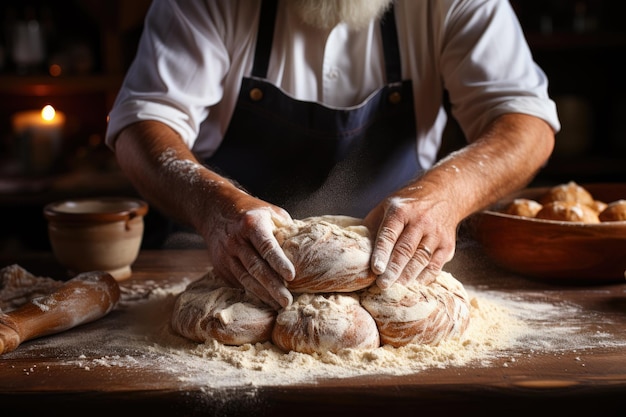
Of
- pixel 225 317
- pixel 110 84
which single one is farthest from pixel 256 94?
pixel 110 84

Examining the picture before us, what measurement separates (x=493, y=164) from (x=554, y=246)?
0.24m

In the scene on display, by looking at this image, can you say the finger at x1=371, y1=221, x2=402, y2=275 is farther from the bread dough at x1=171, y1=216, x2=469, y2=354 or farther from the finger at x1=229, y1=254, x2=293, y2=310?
the finger at x1=229, y1=254, x2=293, y2=310

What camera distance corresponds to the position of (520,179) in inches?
70.1

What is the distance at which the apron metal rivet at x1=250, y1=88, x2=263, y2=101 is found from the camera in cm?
201

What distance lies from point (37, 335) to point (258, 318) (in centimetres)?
43

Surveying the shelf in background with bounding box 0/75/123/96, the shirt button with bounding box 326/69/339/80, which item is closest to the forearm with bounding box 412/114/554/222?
the shirt button with bounding box 326/69/339/80

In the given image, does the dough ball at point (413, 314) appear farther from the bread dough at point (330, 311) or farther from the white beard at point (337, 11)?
the white beard at point (337, 11)

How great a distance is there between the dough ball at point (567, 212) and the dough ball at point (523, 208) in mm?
18

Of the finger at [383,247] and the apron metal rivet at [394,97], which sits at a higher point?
the apron metal rivet at [394,97]

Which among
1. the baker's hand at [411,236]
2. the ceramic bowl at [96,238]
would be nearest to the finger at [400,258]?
the baker's hand at [411,236]

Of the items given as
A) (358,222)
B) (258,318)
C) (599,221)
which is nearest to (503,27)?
(599,221)

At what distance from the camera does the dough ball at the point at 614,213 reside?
66.3 inches

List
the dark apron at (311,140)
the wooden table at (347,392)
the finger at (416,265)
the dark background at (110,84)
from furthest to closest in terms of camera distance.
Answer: the dark background at (110,84) → the dark apron at (311,140) → the finger at (416,265) → the wooden table at (347,392)

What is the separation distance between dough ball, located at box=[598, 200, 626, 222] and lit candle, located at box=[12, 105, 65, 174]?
2.83m
